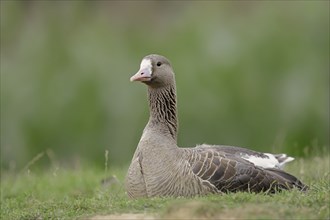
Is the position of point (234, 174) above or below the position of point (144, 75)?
below

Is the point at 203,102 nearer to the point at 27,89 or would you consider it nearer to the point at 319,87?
the point at 319,87

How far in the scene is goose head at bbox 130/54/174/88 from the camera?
10695mm

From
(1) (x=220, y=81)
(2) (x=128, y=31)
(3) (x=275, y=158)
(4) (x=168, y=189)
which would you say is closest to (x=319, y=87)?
(1) (x=220, y=81)

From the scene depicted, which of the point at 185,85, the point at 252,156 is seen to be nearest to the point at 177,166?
the point at 252,156

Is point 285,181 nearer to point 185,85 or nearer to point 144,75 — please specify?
point 144,75

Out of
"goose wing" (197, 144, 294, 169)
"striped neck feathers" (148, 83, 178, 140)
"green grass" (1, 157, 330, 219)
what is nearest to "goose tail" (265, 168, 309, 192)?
"green grass" (1, 157, 330, 219)

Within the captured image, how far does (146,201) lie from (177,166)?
91 centimetres

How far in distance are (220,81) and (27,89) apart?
3697mm

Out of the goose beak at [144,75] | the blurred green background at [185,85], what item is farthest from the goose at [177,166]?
the blurred green background at [185,85]

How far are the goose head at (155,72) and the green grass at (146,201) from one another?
4.27 feet

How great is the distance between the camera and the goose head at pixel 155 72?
35.1 feet

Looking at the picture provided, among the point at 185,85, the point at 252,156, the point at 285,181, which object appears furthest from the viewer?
the point at 185,85

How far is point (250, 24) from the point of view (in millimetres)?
19406

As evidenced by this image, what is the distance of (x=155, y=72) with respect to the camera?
10.8 meters
